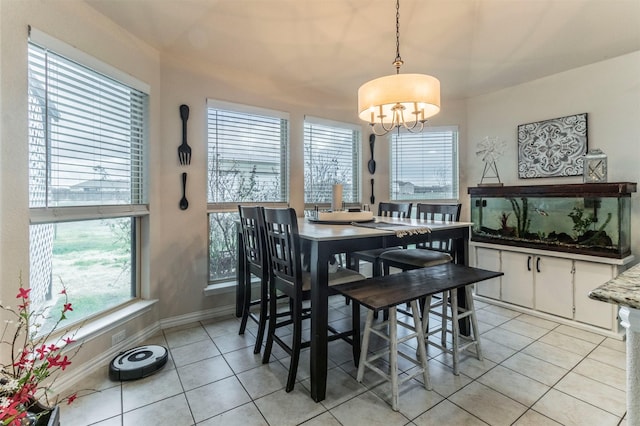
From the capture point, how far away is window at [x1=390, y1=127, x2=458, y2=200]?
403 cm

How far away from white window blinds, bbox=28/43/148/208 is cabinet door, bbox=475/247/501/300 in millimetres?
3447

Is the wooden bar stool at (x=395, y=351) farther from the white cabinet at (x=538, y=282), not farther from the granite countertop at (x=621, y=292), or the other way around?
the white cabinet at (x=538, y=282)

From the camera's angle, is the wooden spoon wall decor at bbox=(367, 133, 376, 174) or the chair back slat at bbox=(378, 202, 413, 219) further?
the wooden spoon wall decor at bbox=(367, 133, 376, 174)

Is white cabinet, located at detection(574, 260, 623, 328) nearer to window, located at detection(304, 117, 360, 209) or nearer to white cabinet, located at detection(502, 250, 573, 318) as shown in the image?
white cabinet, located at detection(502, 250, 573, 318)

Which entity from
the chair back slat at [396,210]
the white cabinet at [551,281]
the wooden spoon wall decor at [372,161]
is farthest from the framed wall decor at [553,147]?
the wooden spoon wall decor at [372,161]

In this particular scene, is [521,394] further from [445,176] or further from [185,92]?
[185,92]

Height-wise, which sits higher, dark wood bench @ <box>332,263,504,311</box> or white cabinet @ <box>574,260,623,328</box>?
dark wood bench @ <box>332,263,504,311</box>

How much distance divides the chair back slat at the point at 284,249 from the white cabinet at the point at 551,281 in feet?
8.06

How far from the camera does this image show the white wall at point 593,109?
2729 millimetres

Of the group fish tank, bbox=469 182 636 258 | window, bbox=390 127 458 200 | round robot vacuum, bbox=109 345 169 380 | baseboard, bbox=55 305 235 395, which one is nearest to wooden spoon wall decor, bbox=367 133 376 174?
window, bbox=390 127 458 200

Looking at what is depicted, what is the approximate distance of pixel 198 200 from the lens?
284cm

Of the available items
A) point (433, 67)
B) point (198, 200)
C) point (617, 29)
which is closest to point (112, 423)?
point (198, 200)

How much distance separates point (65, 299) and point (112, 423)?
0.85 meters

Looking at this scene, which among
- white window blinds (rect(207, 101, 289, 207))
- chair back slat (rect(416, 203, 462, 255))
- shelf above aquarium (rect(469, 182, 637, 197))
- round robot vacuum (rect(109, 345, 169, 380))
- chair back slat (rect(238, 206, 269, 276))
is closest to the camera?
round robot vacuum (rect(109, 345, 169, 380))
